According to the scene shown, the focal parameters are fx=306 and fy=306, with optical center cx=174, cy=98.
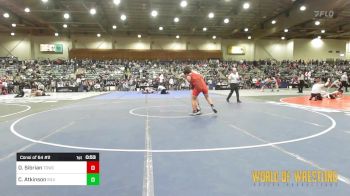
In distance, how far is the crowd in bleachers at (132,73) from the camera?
2800cm

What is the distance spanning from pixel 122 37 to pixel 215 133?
1494 inches

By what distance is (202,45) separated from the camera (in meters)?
44.2

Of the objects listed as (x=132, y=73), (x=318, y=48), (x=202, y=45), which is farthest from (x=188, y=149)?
(x=318, y=48)

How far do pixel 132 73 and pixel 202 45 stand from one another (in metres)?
15.5

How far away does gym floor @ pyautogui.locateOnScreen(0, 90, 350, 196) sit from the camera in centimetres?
348

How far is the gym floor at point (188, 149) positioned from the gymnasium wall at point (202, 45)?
3430 cm

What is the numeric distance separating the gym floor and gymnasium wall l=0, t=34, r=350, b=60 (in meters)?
34.3

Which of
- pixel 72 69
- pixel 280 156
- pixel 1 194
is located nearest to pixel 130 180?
pixel 1 194

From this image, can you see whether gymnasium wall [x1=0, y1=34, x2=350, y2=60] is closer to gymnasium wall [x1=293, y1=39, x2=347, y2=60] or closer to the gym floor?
gymnasium wall [x1=293, y1=39, x2=347, y2=60]

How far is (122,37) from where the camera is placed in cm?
4250

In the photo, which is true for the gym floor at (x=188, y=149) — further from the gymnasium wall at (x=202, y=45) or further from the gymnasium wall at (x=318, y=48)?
the gymnasium wall at (x=318, y=48)
